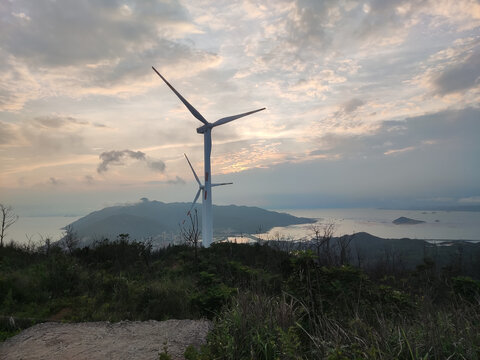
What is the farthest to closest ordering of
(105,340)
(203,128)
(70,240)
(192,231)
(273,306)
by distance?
(203,128)
(70,240)
(192,231)
(105,340)
(273,306)

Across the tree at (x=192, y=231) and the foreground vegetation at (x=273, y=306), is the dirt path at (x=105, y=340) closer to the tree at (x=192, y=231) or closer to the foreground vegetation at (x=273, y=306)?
the foreground vegetation at (x=273, y=306)

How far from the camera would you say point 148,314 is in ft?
29.4

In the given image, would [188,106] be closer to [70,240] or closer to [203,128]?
[203,128]

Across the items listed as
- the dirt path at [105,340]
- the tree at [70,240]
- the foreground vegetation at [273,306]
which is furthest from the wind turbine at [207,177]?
the dirt path at [105,340]

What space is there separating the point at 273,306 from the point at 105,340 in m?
3.72

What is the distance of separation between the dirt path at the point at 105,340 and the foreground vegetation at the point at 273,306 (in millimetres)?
502

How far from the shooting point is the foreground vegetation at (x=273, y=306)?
4988mm

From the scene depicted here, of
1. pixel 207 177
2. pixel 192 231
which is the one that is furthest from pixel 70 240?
pixel 207 177

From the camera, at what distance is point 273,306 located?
6.75 m

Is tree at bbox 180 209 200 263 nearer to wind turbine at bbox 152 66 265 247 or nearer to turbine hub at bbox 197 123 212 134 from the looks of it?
wind turbine at bbox 152 66 265 247

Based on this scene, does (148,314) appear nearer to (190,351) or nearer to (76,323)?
(76,323)

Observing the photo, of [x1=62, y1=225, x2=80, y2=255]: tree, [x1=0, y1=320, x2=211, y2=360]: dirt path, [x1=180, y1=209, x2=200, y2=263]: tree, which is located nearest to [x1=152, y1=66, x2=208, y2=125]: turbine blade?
[x1=62, y1=225, x2=80, y2=255]: tree

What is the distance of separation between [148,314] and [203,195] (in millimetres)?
17648

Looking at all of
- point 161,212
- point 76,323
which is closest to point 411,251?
point 76,323
